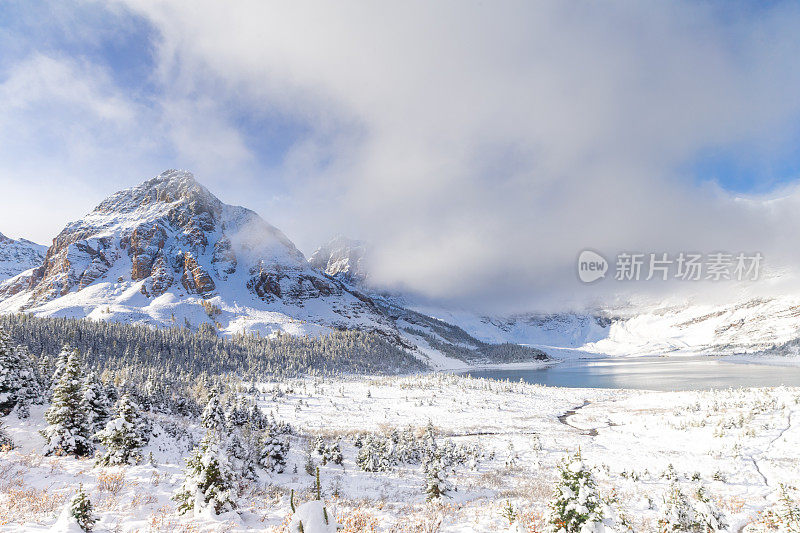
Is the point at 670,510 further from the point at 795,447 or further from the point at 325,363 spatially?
the point at 325,363

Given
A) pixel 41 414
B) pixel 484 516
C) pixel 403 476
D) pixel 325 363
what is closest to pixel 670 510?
pixel 484 516

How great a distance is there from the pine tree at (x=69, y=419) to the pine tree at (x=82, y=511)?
12.3m

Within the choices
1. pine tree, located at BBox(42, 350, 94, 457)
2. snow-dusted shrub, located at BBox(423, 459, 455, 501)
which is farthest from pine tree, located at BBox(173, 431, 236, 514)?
pine tree, located at BBox(42, 350, 94, 457)

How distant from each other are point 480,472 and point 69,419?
26.2m

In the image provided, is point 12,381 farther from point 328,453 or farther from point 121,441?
point 328,453

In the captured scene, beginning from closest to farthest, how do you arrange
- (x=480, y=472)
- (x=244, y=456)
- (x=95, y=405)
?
(x=244, y=456) < (x=95, y=405) < (x=480, y=472)

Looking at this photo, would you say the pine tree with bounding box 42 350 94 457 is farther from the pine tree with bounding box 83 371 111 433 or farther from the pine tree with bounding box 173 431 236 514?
the pine tree with bounding box 173 431 236 514

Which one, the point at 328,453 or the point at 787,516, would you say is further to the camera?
the point at 328,453

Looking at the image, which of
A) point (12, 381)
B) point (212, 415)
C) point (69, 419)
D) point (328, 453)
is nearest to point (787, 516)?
point (328, 453)

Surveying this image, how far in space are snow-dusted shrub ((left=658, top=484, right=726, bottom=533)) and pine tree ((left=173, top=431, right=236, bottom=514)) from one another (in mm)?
15721

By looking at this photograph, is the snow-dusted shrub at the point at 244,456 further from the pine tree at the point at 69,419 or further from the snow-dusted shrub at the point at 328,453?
the pine tree at the point at 69,419

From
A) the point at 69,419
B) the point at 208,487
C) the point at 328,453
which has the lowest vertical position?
the point at 328,453

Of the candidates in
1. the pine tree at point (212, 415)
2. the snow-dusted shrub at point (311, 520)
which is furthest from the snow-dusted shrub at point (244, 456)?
the snow-dusted shrub at point (311, 520)

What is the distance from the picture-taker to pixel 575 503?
969cm
